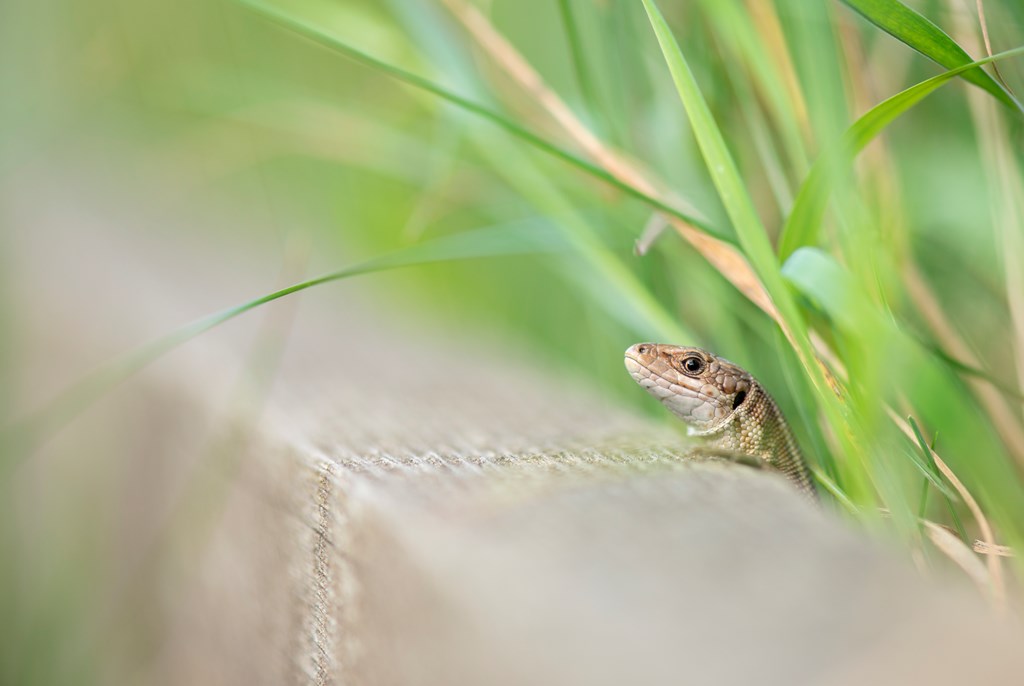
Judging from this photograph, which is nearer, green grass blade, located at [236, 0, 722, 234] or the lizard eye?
green grass blade, located at [236, 0, 722, 234]

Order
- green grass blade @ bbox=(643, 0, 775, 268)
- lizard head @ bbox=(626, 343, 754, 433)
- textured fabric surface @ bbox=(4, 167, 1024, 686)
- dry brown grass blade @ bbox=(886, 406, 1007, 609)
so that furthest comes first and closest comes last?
lizard head @ bbox=(626, 343, 754, 433)
green grass blade @ bbox=(643, 0, 775, 268)
dry brown grass blade @ bbox=(886, 406, 1007, 609)
textured fabric surface @ bbox=(4, 167, 1024, 686)

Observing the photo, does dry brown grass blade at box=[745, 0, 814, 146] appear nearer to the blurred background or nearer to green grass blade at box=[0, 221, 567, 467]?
the blurred background

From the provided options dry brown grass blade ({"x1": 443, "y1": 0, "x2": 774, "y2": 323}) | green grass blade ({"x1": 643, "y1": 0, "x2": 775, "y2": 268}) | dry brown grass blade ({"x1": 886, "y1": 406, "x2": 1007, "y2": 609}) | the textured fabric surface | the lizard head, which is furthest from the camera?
the lizard head

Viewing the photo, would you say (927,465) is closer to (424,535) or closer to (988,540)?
(988,540)

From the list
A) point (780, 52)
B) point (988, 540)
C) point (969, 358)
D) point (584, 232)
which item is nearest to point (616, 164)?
point (584, 232)

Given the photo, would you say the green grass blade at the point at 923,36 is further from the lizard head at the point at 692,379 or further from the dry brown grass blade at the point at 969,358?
the lizard head at the point at 692,379

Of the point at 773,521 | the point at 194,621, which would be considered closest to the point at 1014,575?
the point at 773,521

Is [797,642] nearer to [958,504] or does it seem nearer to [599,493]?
[599,493]

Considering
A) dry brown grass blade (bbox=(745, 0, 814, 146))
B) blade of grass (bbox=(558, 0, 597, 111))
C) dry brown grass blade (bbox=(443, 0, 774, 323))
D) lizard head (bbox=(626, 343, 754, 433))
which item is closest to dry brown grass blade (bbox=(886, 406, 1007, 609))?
dry brown grass blade (bbox=(443, 0, 774, 323))
